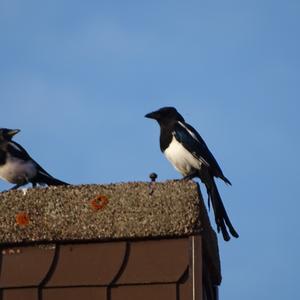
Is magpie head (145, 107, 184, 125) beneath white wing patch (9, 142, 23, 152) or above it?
above

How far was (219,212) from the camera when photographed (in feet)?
17.0

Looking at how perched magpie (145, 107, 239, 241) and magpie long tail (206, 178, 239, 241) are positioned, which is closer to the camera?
magpie long tail (206, 178, 239, 241)

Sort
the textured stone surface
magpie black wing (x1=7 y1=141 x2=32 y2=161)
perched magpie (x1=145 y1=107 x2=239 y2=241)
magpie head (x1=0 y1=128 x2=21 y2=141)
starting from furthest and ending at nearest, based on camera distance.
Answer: magpie head (x1=0 y1=128 x2=21 y2=141) → magpie black wing (x1=7 y1=141 x2=32 y2=161) → perched magpie (x1=145 y1=107 x2=239 y2=241) → the textured stone surface

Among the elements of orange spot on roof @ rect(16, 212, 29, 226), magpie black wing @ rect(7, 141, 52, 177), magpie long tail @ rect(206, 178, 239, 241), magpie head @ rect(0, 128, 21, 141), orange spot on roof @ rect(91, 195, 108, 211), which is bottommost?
orange spot on roof @ rect(16, 212, 29, 226)

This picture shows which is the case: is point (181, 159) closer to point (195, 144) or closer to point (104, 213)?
point (195, 144)

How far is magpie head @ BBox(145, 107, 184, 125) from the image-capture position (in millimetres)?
6324

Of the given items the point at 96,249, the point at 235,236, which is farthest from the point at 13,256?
the point at 235,236

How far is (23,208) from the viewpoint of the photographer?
3590 millimetres

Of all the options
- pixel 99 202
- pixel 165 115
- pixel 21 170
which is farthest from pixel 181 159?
pixel 99 202

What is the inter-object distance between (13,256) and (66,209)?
282mm

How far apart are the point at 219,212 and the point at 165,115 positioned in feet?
4.51

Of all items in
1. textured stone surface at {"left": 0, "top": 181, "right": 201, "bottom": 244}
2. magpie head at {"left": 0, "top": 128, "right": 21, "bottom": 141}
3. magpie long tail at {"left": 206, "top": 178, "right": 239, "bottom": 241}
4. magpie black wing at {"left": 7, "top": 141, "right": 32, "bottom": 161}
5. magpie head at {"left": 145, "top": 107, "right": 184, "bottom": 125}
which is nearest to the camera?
textured stone surface at {"left": 0, "top": 181, "right": 201, "bottom": 244}

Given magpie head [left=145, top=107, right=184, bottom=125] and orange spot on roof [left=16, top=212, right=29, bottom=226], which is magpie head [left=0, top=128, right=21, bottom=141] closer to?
magpie head [left=145, top=107, right=184, bottom=125]

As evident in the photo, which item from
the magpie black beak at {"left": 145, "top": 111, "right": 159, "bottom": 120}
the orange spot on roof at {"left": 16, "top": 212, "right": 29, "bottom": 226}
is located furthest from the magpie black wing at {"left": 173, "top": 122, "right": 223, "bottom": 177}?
the orange spot on roof at {"left": 16, "top": 212, "right": 29, "bottom": 226}
